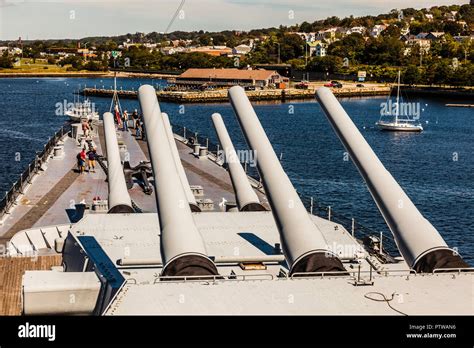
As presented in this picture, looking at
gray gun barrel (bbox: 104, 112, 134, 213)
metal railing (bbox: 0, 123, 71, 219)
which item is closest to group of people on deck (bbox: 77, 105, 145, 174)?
metal railing (bbox: 0, 123, 71, 219)

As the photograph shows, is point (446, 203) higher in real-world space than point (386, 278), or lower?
lower

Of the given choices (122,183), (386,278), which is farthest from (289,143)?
(386,278)

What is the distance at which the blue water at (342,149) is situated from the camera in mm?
48188

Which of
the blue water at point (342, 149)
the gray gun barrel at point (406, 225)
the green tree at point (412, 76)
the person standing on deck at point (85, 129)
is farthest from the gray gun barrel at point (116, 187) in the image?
the green tree at point (412, 76)

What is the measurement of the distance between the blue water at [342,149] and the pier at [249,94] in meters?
5.32

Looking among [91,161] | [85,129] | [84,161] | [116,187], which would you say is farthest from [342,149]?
[116,187]

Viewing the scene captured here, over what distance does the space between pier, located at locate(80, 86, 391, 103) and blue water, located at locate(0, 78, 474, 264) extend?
17.5 feet

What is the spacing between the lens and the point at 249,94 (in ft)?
481

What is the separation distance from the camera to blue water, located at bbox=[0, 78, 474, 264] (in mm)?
48188

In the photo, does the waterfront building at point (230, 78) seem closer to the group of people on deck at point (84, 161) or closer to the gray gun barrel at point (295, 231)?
the group of people on deck at point (84, 161)
